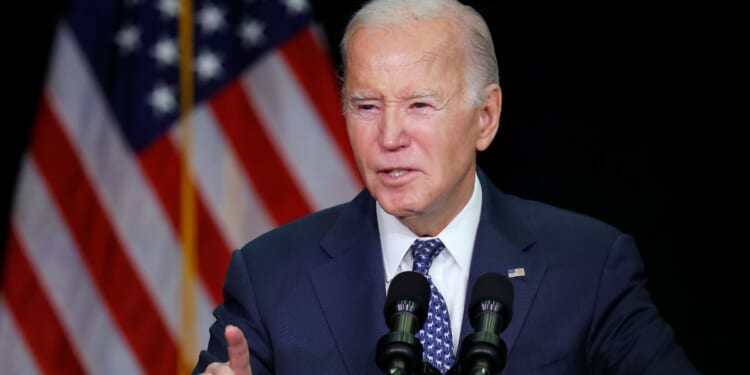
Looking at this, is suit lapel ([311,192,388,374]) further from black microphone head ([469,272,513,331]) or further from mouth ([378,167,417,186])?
black microphone head ([469,272,513,331])

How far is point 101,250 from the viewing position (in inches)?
146

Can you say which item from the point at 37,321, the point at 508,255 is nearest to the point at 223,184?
the point at 37,321

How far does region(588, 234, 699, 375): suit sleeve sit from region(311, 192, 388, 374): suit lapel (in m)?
0.40

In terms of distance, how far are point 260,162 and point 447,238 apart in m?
1.82

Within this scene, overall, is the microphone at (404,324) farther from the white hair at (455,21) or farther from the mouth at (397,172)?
the white hair at (455,21)

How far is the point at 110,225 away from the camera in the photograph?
3723mm

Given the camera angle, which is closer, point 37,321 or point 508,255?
point 508,255

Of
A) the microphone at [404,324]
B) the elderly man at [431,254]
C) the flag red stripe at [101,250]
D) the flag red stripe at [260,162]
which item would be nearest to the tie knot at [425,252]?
the elderly man at [431,254]

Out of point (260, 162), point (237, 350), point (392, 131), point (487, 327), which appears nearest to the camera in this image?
point (487, 327)

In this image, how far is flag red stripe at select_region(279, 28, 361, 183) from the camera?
152 inches

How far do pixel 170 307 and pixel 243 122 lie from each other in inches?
27.1

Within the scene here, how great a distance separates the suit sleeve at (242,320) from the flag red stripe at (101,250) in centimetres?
169

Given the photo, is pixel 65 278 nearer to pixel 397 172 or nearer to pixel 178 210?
pixel 178 210

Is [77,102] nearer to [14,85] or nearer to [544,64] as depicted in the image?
[14,85]
